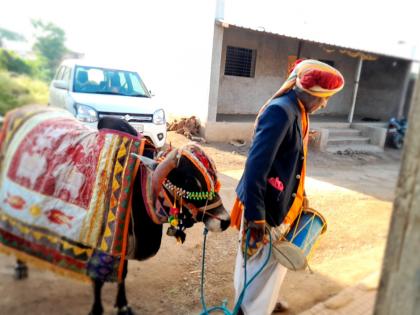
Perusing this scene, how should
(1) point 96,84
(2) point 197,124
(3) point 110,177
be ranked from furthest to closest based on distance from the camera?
(2) point 197,124 → (1) point 96,84 → (3) point 110,177

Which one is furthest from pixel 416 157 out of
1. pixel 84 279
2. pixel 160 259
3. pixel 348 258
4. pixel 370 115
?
pixel 370 115

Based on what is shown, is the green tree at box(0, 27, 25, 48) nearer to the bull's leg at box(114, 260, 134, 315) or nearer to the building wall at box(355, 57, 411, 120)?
the building wall at box(355, 57, 411, 120)

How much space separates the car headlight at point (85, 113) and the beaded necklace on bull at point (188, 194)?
13.9ft

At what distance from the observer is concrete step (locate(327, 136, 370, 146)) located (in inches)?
431

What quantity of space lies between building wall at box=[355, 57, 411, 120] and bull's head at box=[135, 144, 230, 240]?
14.9 meters

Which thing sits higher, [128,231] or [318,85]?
[318,85]

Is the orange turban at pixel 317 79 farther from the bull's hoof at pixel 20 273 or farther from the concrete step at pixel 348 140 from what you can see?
the concrete step at pixel 348 140

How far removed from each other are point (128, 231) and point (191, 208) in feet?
1.62

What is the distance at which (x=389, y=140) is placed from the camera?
12.9 m

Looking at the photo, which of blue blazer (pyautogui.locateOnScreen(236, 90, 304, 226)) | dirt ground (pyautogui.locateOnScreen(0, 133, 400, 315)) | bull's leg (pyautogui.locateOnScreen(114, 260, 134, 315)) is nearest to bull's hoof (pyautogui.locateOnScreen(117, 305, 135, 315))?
bull's leg (pyautogui.locateOnScreen(114, 260, 134, 315))

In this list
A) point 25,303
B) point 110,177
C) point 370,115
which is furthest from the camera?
point 370,115

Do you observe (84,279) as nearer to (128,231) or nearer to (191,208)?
(128,231)

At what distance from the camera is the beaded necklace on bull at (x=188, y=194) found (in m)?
2.14

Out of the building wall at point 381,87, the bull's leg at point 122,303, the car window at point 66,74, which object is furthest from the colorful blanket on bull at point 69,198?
the building wall at point 381,87
